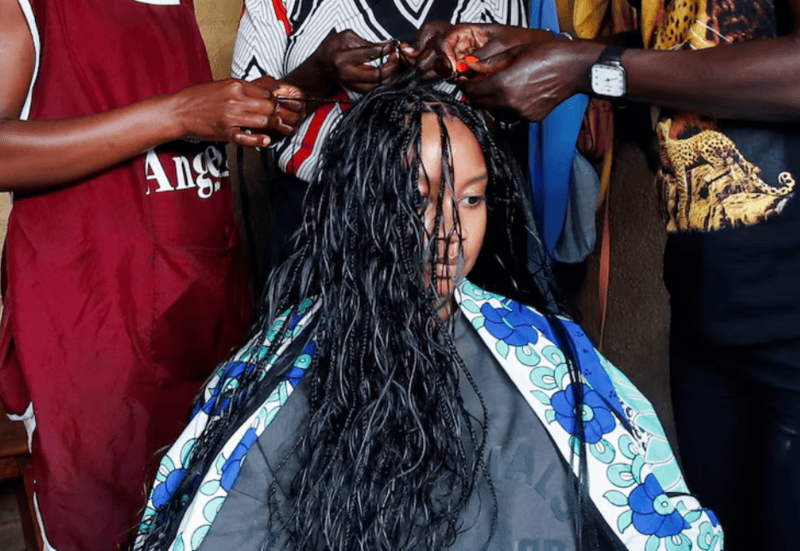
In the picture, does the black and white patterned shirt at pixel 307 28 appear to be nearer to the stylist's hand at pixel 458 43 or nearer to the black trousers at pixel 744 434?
the stylist's hand at pixel 458 43

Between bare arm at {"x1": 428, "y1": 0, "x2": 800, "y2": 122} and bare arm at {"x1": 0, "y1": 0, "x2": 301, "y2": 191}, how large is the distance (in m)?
0.31

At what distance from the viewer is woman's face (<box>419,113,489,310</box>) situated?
1.01 metres

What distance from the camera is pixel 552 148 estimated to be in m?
1.56

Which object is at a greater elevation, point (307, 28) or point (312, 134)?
point (307, 28)

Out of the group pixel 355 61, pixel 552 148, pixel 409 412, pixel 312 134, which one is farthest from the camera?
pixel 552 148

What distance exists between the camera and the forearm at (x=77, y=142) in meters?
1.06

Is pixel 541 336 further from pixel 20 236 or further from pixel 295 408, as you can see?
pixel 20 236

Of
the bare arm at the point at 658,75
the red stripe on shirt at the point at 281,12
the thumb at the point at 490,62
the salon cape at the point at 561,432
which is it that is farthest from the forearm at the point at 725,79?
the red stripe on shirt at the point at 281,12

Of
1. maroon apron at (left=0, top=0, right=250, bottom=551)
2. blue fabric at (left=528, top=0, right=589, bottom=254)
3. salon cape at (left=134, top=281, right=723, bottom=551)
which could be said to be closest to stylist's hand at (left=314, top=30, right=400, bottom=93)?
maroon apron at (left=0, top=0, right=250, bottom=551)

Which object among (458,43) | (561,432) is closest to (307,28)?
(458,43)

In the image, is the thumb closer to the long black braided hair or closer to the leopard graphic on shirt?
the long black braided hair

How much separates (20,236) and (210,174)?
12.2 inches

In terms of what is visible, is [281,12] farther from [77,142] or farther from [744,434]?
[744,434]

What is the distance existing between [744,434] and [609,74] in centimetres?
61
